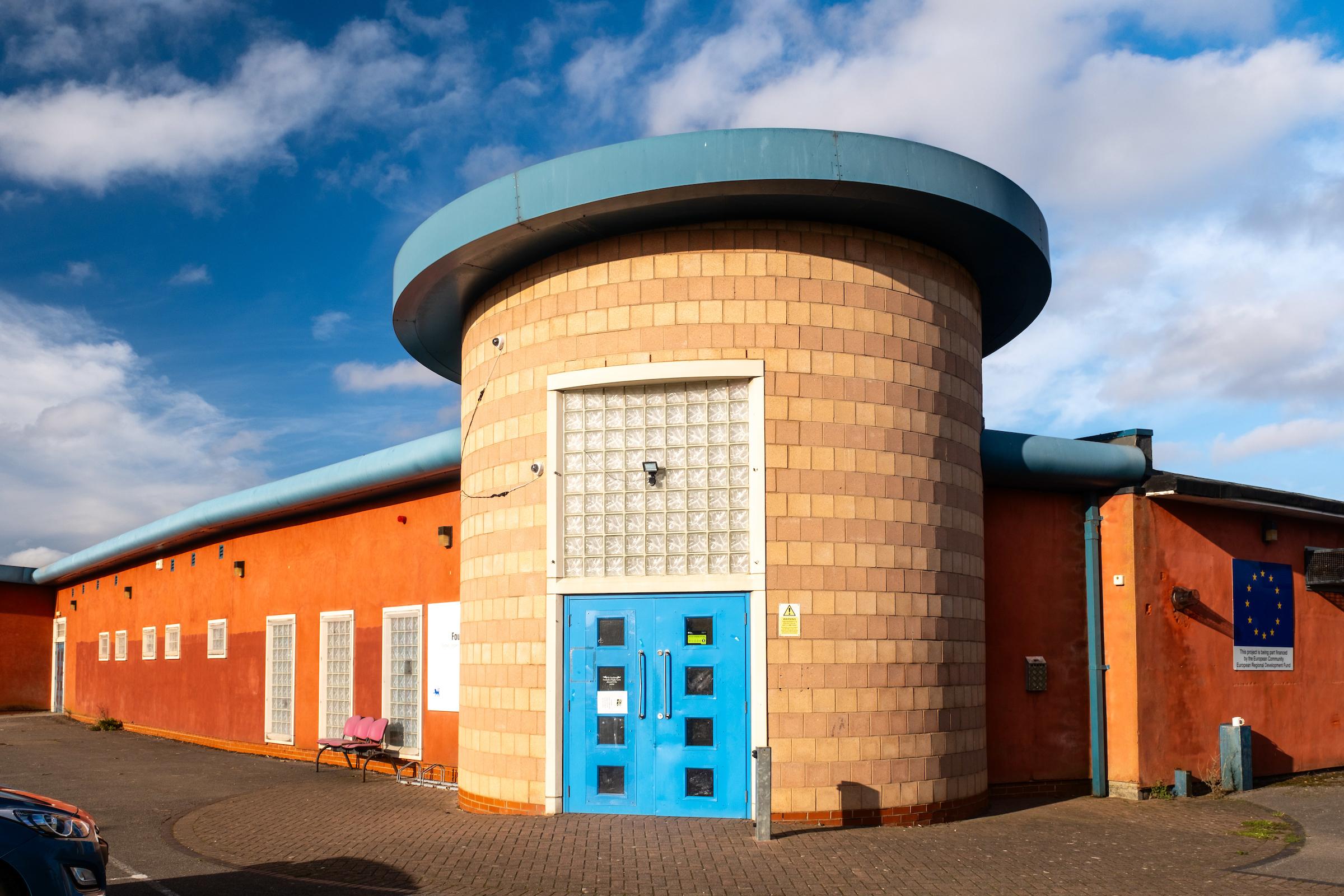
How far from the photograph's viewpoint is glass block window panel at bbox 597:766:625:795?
33.6ft

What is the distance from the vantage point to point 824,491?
10.2 m

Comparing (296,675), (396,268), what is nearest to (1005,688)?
(396,268)

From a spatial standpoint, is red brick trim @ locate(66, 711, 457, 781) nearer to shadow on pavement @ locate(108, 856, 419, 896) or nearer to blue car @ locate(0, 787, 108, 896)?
shadow on pavement @ locate(108, 856, 419, 896)

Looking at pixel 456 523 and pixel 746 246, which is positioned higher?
pixel 746 246

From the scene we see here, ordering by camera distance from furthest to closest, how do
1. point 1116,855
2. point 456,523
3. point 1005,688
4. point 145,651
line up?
point 145,651, point 456,523, point 1005,688, point 1116,855

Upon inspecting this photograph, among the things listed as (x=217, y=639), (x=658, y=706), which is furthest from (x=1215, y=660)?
(x=217, y=639)

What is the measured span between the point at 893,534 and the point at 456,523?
6.26 metres

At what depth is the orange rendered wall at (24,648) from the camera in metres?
32.2

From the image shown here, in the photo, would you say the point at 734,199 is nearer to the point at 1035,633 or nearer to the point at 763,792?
the point at 763,792

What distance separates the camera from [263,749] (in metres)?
17.8

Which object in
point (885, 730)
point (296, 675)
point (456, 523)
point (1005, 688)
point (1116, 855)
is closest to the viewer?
point (1116, 855)

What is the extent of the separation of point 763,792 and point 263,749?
37.5 ft

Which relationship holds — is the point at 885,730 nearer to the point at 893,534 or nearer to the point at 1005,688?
the point at 893,534

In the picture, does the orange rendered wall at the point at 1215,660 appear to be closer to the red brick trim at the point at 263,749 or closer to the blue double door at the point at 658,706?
the blue double door at the point at 658,706
